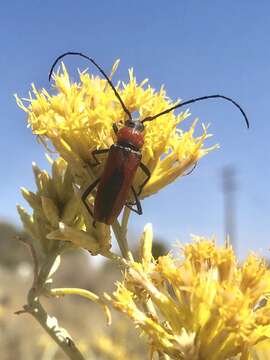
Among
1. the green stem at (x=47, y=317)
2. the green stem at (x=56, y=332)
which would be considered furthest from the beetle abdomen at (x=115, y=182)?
the green stem at (x=56, y=332)

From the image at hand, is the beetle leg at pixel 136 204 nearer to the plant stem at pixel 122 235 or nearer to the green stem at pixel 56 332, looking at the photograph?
the plant stem at pixel 122 235

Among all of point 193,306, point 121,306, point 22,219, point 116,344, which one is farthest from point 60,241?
point 116,344

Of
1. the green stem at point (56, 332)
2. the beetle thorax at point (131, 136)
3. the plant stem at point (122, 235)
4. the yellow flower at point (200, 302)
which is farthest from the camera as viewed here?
the beetle thorax at point (131, 136)

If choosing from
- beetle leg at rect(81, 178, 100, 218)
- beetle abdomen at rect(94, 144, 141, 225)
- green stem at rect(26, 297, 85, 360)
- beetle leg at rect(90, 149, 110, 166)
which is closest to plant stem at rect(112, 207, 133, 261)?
beetle abdomen at rect(94, 144, 141, 225)

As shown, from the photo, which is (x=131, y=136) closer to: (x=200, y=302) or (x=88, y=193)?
(x=88, y=193)

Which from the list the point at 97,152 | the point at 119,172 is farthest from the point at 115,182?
the point at 97,152

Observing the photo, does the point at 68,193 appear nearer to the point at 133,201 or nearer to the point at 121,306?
the point at 133,201

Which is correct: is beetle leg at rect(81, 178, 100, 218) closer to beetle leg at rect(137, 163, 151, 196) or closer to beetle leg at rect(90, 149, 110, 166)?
beetle leg at rect(90, 149, 110, 166)
